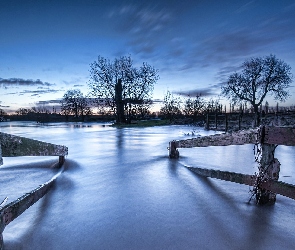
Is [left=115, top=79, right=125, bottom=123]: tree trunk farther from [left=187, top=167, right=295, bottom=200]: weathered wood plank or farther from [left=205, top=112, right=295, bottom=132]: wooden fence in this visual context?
[left=187, top=167, right=295, bottom=200]: weathered wood plank

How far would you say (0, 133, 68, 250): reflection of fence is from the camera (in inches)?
85.6

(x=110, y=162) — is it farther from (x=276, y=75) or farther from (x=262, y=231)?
(x=276, y=75)

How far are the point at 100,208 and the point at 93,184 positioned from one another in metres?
1.33

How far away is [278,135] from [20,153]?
3962mm

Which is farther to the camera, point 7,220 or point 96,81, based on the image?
point 96,81

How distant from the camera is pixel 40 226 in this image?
112 inches

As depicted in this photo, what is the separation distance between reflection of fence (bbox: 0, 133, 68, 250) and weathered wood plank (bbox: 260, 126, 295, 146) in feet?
10.1

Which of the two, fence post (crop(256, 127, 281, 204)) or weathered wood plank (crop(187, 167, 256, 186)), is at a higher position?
fence post (crop(256, 127, 281, 204))

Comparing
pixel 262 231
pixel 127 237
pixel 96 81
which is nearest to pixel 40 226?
pixel 127 237

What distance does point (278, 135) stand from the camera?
275 centimetres

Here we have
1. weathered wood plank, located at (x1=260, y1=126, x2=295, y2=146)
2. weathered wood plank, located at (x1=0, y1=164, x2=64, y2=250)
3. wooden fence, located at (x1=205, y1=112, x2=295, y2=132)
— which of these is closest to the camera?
weathered wood plank, located at (x1=0, y1=164, x2=64, y2=250)

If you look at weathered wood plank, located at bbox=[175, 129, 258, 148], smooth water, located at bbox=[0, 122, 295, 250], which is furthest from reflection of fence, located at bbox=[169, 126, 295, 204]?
smooth water, located at bbox=[0, 122, 295, 250]

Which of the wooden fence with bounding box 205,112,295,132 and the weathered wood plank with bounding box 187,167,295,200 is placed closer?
the weathered wood plank with bounding box 187,167,295,200

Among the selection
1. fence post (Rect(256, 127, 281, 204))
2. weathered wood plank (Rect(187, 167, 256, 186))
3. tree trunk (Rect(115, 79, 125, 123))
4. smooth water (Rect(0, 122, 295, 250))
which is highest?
tree trunk (Rect(115, 79, 125, 123))
